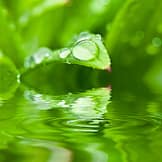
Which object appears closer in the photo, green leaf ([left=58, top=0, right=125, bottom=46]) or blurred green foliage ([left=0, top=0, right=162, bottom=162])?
blurred green foliage ([left=0, top=0, right=162, bottom=162])

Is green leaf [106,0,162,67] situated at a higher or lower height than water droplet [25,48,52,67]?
higher

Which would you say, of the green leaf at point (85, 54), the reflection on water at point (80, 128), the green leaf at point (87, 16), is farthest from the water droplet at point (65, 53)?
the green leaf at point (87, 16)

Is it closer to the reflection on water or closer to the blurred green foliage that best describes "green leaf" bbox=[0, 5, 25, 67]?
the blurred green foliage

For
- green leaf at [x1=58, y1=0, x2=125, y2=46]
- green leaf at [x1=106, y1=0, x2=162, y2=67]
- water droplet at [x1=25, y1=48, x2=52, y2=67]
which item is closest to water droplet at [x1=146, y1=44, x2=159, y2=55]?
green leaf at [x1=106, y1=0, x2=162, y2=67]

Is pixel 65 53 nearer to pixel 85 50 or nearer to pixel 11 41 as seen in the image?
pixel 85 50

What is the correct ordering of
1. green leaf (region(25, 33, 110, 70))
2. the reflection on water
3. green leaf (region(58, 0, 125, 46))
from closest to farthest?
the reflection on water → green leaf (region(25, 33, 110, 70)) → green leaf (region(58, 0, 125, 46))

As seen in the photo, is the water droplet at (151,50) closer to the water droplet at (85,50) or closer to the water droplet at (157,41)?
the water droplet at (157,41)

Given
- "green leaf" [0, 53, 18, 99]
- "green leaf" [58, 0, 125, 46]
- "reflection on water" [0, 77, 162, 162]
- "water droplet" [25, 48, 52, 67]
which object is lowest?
"reflection on water" [0, 77, 162, 162]

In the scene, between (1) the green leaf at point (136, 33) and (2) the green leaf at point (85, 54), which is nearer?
(2) the green leaf at point (85, 54)
